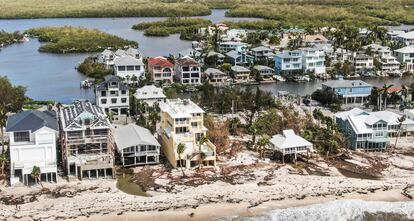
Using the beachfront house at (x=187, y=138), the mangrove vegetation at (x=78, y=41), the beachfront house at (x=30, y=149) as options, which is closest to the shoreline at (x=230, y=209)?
the beachfront house at (x=187, y=138)

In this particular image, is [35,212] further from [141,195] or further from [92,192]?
[141,195]

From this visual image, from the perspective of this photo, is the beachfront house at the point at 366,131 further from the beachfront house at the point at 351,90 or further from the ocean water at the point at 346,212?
the beachfront house at the point at 351,90

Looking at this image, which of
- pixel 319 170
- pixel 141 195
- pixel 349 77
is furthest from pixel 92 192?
pixel 349 77

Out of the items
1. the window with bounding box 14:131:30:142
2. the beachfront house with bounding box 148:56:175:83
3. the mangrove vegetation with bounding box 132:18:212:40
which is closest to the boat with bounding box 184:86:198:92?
the beachfront house with bounding box 148:56:175:83

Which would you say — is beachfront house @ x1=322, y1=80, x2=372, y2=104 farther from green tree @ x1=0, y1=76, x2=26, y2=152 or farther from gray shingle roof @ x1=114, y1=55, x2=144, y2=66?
green tree @ x1=0, y1=76, x2=26, y2=152

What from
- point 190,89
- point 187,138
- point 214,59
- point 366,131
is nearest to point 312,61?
point 214,59
